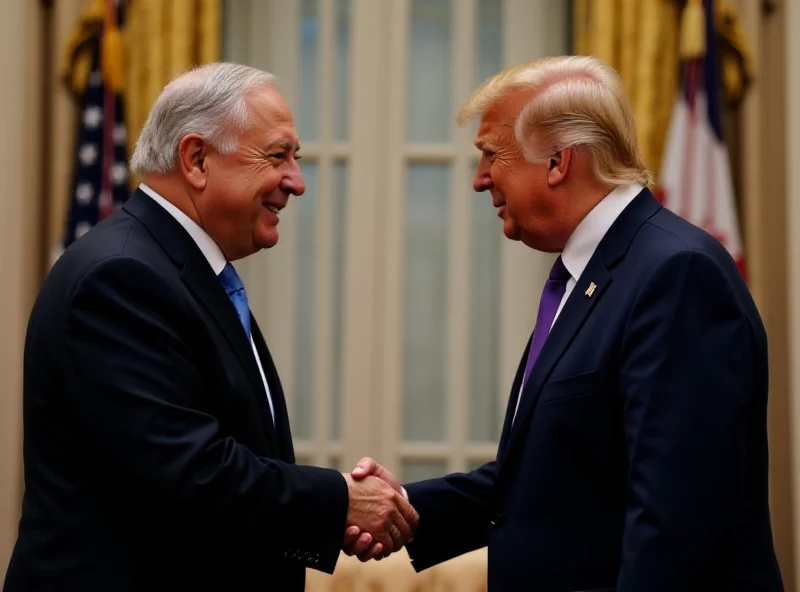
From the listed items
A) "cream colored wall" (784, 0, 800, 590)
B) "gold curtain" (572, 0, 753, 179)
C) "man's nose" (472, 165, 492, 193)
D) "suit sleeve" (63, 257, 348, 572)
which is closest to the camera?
"suit sleeve" (63, 257, 348, 572)

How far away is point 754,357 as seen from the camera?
197cm

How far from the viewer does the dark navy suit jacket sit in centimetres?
188

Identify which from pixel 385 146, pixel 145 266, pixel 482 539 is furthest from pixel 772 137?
pixel 145 266

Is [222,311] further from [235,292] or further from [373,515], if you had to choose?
[373,515]

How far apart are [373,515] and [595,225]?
843 millimetres

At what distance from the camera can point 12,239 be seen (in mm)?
4895

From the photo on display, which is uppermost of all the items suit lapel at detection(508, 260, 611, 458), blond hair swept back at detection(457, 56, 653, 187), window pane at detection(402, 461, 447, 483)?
blond hair swept back at detection(457, 56, 653, 187)

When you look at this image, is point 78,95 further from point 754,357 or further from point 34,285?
point 754,357

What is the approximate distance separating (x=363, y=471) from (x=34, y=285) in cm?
302

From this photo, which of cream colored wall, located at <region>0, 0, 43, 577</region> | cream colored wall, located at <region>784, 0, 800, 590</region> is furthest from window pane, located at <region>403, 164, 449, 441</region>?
cream colored wall, located at <region>0, 0, 43, 577</region>

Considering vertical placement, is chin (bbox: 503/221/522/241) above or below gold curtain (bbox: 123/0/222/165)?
below

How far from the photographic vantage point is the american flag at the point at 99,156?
5.02 meters

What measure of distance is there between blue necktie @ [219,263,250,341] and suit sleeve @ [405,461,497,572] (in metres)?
0.64

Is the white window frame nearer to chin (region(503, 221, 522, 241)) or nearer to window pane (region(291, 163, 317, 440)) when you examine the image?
window pane (region(291, 163, 317, 440))
